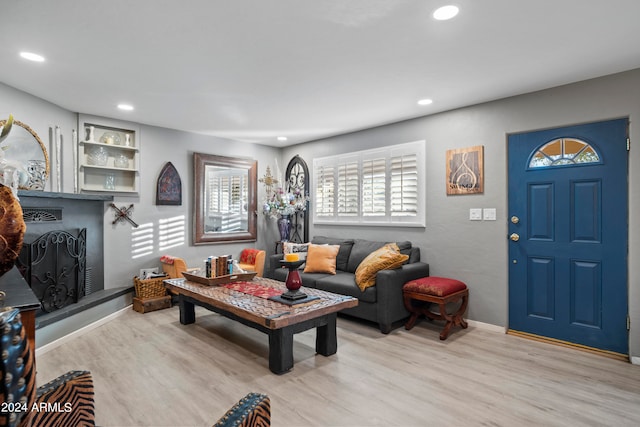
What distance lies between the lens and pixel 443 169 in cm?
414

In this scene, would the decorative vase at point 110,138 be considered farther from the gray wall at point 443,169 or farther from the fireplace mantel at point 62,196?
the fireplace mantel at point 62,196

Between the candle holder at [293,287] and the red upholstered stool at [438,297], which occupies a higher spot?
the candle holder at [293,287]

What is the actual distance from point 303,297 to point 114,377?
5.12 feet

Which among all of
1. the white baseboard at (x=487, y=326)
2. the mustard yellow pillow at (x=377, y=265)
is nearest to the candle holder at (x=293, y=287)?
the mustard yellow pillow at (x=377, y=265)

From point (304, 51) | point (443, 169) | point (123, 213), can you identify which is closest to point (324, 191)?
point (443, 169)

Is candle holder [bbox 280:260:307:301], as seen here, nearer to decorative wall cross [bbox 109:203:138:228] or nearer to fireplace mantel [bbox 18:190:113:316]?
fireplace mantel [bbox 18:190:113:316]

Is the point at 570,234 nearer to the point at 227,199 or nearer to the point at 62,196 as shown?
the point at 227,199

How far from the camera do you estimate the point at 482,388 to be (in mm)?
2488

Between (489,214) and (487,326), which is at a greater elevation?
(489,214)

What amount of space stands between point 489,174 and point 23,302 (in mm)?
3903

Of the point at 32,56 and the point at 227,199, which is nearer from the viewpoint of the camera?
the point at 32,56

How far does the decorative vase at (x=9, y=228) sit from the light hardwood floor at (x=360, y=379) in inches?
47.1

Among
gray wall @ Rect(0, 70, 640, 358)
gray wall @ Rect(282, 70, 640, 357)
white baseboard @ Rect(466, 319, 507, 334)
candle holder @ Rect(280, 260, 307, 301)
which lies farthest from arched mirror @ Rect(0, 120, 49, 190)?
white baseboard @ Rect(466, 319, 507, 334)

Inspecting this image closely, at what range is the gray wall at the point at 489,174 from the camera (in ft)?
9.72
